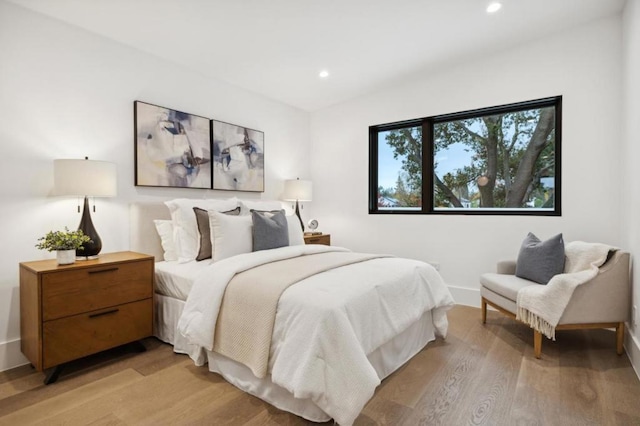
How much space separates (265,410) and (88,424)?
2.86 feet

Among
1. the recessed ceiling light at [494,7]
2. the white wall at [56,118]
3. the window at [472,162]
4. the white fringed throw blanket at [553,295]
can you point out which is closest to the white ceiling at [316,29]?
the recessed ceiling light at [494,7]

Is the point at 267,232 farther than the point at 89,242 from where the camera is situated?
Yes

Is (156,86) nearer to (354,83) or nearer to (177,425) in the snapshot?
(354,83)

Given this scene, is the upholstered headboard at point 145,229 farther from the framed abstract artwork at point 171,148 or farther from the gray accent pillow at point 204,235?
the gray accent pillow at point 204,235

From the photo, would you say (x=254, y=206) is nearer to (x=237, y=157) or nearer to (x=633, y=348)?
(x=237, y=157)

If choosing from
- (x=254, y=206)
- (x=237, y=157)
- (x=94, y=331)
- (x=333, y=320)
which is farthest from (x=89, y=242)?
(x=333, y=320)

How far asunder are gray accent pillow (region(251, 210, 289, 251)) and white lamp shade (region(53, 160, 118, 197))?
1152 millimetres

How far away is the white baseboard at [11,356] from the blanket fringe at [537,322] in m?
3.57

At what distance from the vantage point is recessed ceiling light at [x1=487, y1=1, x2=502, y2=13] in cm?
258

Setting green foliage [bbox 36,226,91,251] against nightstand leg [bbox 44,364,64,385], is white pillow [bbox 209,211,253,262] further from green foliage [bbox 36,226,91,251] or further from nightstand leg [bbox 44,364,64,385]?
nightstand leg [bbox 44,364,64,385]

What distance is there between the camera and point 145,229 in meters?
3.08

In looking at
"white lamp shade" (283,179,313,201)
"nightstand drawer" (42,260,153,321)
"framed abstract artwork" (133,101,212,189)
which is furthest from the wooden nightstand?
"nightstand drawer" (42,260,153,321)

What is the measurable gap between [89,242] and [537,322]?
3.28 meters

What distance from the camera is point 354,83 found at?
160 inches
